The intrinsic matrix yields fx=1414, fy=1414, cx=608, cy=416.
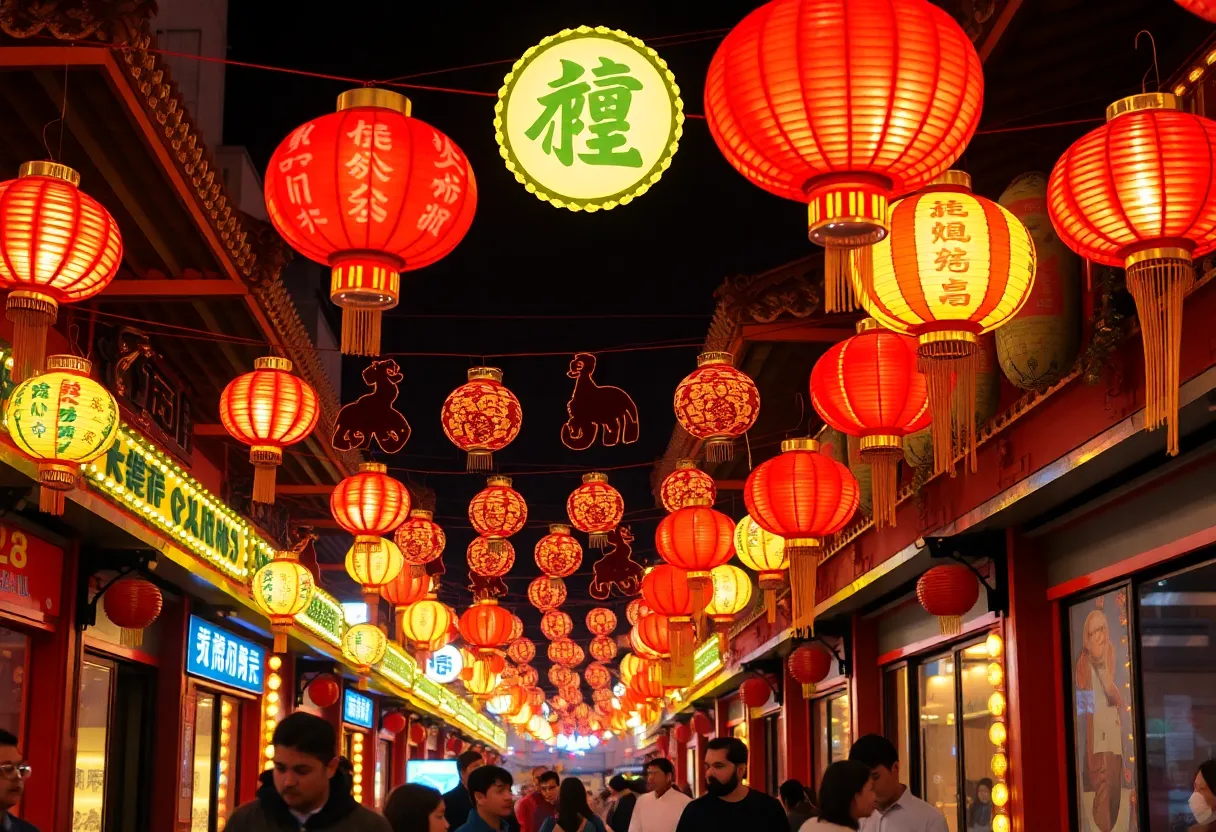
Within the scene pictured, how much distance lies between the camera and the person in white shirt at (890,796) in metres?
6.46

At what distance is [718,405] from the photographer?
1030 centimetres

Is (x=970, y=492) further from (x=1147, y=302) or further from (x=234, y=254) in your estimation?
(x=234, y=254)

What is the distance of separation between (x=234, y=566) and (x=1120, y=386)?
372 inches

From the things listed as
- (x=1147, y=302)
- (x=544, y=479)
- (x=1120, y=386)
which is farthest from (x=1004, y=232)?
(x=544, y=479)

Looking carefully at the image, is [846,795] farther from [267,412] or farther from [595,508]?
[595,508]

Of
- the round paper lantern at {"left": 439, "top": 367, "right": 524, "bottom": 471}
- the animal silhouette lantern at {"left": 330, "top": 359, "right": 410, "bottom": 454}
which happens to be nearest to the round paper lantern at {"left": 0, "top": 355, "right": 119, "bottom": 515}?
the round paper lantern at {"left": 439, "top": 367, "right": 524, "bottom": 471}

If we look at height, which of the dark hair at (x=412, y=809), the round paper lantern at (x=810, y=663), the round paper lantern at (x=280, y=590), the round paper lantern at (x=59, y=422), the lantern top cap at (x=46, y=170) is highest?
the lantern top cap at (x=46, y=170)

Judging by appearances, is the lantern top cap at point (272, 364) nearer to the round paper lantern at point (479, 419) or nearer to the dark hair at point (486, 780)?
the round paper lantern at point (479, 419)

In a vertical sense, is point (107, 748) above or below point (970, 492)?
below

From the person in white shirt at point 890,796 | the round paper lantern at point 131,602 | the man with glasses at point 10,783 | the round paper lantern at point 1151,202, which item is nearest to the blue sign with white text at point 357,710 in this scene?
the round paper lantern at point 131,602

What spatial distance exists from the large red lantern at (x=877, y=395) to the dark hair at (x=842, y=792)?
78.1 inches

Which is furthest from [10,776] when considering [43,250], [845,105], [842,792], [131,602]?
[131,602]

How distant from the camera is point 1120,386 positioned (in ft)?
21.9

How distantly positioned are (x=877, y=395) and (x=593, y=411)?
4.67 metres
